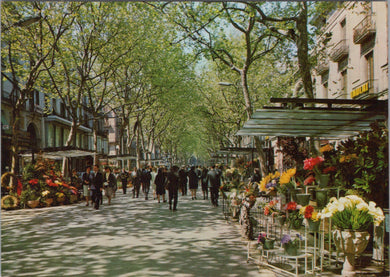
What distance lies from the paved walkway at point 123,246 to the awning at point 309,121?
2662 mm

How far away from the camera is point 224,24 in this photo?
16.4 metres

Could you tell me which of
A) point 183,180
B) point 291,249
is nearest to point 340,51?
point 183,180

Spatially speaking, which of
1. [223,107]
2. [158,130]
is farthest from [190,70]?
[158,130]

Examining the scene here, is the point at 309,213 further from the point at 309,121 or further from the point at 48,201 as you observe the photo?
the point at 48,201

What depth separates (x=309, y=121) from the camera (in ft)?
27.7

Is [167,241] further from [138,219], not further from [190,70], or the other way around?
[190,70]

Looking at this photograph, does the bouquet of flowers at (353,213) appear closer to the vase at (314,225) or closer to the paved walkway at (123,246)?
the vase at (314,225)

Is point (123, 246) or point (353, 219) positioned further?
point (123, 246)

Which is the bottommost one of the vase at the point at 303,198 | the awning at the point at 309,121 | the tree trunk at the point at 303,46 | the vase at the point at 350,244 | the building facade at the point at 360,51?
the vase at the point at 350,244

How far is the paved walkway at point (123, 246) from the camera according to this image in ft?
21.8

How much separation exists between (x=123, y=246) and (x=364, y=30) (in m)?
15.6

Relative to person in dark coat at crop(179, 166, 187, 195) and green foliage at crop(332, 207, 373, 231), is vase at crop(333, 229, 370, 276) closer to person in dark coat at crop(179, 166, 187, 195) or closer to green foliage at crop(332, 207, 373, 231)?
green foliage at crop(332, 207, 373, 231)

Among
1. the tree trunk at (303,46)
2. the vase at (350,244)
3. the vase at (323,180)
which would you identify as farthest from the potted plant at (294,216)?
the tree trunk at (303,46)

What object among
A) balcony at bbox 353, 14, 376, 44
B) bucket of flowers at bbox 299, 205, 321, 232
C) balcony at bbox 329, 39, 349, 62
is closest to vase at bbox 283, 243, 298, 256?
bucket of flowers at bbox 299, 205, 321, 232
